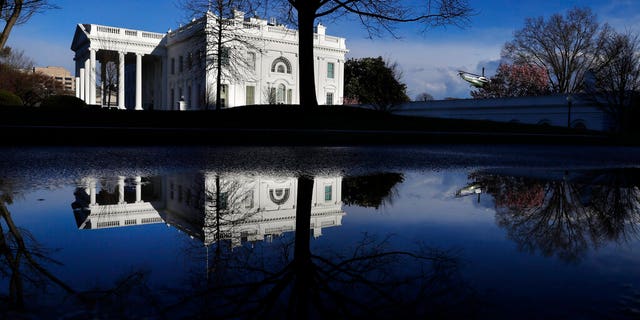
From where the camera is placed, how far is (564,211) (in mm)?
3957

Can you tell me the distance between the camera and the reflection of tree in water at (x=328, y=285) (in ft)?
5.65

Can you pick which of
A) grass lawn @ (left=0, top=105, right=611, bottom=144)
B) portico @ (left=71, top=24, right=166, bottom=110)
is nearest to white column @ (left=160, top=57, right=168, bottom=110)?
portico @ (left=71, top=24, right=166, bottom=110)

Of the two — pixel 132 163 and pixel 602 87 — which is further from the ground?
pixel 602 87

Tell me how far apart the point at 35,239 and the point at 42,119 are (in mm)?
13563

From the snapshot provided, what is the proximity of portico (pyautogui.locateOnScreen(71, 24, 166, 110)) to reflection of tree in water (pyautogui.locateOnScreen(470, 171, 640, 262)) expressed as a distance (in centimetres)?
5007

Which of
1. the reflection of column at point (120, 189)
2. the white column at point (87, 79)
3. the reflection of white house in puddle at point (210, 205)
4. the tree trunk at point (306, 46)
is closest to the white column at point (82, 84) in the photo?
the white column at point (87, 79)

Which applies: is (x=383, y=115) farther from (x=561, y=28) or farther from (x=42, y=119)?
(x=561, y=28)

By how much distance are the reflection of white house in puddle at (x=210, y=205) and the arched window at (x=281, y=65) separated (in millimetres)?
57217

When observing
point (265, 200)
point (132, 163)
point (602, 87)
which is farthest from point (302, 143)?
point (602, 87)

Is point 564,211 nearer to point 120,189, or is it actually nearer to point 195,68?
point 120,189

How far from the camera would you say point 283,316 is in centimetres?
168

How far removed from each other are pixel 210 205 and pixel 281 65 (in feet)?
196

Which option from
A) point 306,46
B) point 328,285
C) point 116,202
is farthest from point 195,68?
point 328,285

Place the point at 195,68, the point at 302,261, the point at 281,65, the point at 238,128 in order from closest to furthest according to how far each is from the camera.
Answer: the point at 302,261, the point at 238,128, the point at 195,68, the point at 281,65
